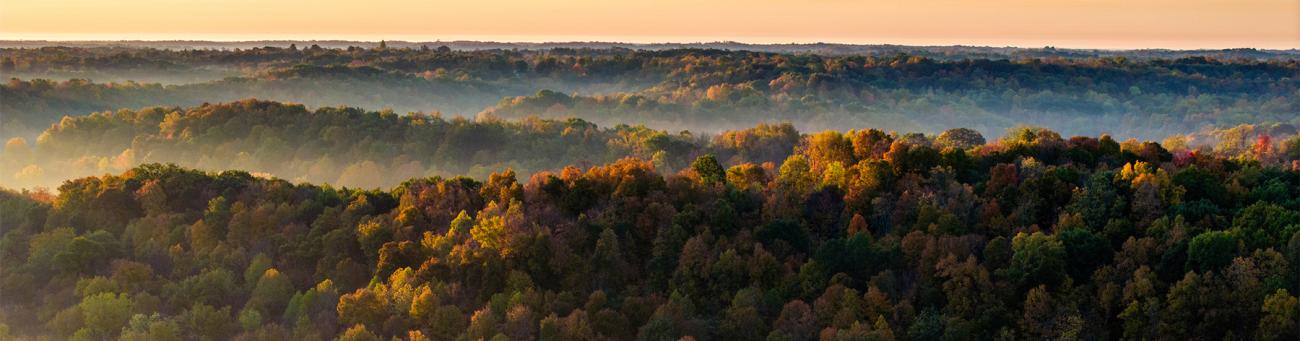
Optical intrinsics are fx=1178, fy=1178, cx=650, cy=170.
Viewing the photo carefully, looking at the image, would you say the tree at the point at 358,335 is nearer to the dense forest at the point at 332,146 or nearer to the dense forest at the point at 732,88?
the dense forest at the point at 332,146

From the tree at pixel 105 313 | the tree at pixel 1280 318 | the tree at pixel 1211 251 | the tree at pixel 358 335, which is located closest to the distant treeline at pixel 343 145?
the tree at pixel 1211 251

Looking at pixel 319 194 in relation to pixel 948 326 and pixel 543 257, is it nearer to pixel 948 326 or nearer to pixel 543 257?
pixel 543 257

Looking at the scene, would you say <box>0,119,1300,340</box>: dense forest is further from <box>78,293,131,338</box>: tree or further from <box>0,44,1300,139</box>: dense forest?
<box>0,44,1300,139</box>: dense forest

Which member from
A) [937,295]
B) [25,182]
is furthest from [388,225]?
[25,182]

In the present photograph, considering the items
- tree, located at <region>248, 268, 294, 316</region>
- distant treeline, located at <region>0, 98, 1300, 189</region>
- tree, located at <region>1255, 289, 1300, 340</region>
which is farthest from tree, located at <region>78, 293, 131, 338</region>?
distant treeline, located at <region>0, 98, 1300, 189</region>

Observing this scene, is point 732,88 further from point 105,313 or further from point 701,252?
point 105,313

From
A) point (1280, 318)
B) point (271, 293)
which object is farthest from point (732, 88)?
point (1280, 318)
